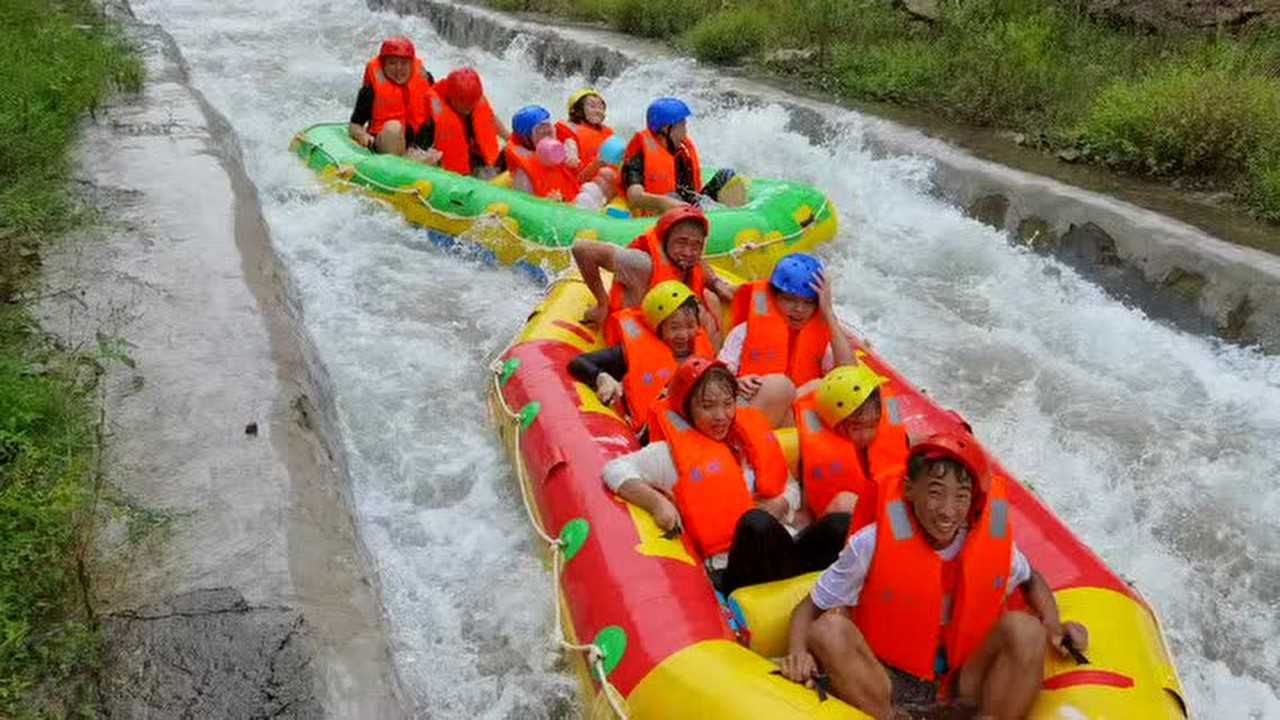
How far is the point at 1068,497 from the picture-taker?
479 centimetres

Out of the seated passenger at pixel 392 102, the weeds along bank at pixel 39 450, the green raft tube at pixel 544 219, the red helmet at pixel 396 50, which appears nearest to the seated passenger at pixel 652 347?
the weeds along bank at pixel 39 450

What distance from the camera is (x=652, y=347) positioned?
14.5 feet

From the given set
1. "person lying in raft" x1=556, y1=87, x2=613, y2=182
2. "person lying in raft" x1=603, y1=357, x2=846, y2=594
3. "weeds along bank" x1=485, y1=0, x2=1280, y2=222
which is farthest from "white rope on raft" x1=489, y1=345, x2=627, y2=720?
"weeds along bank" x1=485, y1=0, x2=1280, y2=222

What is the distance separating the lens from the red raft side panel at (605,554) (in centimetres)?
305

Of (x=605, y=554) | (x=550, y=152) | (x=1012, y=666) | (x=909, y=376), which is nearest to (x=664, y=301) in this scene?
(x=605, y=554)

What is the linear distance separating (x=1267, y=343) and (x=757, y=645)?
4121 millimetres

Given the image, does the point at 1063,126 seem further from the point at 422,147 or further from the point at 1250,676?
the point at 1250,676

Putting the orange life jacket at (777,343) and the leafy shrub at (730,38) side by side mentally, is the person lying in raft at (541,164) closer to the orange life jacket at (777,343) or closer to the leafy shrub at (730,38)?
the orange life jacket at (777,343)

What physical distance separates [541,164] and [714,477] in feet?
14.9

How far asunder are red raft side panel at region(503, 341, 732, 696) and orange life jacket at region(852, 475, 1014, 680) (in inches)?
18.5

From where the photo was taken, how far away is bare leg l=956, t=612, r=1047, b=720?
108 inches

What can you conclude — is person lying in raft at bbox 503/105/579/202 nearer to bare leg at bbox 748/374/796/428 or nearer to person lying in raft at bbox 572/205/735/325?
person lying in raft at bbox 572/205/735/325

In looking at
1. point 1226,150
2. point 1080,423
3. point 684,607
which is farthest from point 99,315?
point 1226,150

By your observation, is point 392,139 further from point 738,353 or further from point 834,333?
point 834,333
